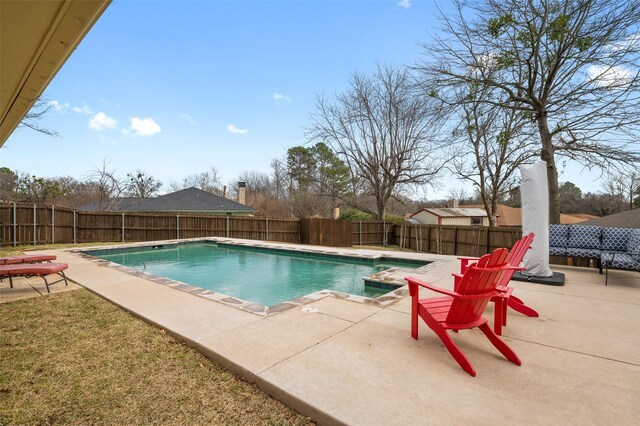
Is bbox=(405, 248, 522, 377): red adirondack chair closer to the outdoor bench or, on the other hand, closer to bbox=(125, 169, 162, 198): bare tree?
the outdoor bench

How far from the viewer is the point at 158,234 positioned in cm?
1498

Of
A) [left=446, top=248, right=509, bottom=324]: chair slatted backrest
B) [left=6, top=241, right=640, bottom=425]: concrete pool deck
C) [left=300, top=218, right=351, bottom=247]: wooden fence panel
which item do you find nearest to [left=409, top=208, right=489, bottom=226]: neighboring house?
[left=300, top=218, right=351, bottom=247]: wooden fence panel

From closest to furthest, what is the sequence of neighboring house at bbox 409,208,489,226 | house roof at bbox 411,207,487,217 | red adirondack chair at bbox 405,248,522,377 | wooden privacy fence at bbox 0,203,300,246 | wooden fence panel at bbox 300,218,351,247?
1. red adirondack chair at bbox 405,248,522,377
2. wooden privacy fence at bbox 0,203,300,246
3. wooden fence panel at bbox 300,218,351,247
4. neighboring house at bbox 409,208,489,226
5. house roof at bbox 411,207,487,217

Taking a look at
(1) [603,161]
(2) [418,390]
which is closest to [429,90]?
(1) [603,161]

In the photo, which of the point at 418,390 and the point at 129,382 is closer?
the point at 418,390

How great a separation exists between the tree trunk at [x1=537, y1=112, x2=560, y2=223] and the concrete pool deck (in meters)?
5.88

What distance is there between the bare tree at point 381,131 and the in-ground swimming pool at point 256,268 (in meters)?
12.5

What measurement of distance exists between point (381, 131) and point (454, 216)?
694 inches

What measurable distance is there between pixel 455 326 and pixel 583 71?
1033 centimetres

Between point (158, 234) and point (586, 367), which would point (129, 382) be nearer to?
point (586, 367)

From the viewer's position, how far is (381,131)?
20969 millimetres

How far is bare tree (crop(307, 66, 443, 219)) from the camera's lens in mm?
20234

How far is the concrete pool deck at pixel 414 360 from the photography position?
1886 millimetres

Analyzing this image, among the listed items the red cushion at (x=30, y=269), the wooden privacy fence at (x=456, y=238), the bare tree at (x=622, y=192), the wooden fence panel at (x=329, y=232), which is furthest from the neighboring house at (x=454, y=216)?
the red cushion at (x=30, y=269)
